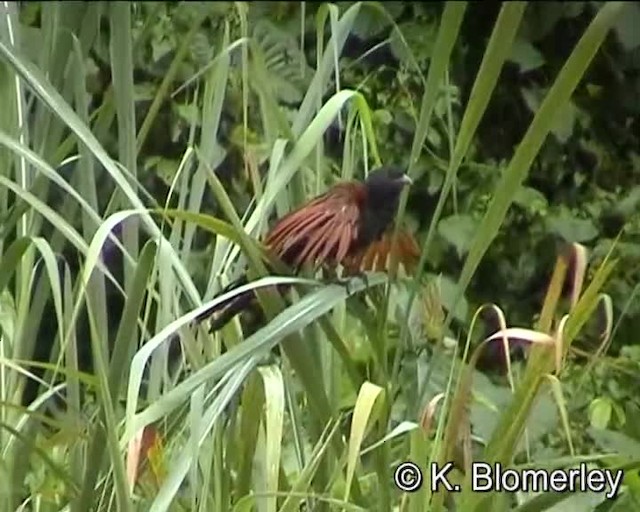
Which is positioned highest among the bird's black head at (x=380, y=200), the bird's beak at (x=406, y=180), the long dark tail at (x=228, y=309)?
the bird's beak at (x=406, y=180)

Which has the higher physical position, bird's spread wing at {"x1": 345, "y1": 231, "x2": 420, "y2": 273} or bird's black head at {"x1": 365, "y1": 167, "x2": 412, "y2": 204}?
bird's black head at {"x1": 365, "y1": 167, "x2": 412, "y2": 204}

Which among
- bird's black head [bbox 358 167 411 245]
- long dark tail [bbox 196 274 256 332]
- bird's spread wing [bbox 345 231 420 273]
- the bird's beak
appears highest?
the bird's beak

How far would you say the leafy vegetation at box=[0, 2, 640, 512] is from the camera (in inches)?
18.5

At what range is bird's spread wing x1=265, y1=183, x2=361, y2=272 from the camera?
0.47 metres

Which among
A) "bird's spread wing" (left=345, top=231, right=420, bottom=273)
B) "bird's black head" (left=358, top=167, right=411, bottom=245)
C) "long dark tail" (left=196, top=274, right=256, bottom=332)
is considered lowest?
"long dark tail" (left=196, top=274, right=256, bottom=332)

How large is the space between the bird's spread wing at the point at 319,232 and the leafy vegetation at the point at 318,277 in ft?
0.04

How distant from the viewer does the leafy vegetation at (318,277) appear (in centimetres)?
47

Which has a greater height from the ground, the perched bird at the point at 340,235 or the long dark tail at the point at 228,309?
the perched bird at the point at 340,235

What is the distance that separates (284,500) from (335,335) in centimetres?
8

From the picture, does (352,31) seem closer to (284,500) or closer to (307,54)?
(307,54)

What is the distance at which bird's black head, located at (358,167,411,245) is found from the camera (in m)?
0.48

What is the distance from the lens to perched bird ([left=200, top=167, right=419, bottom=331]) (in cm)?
47

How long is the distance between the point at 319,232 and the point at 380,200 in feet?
0.12

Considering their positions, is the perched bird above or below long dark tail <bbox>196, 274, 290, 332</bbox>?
above
